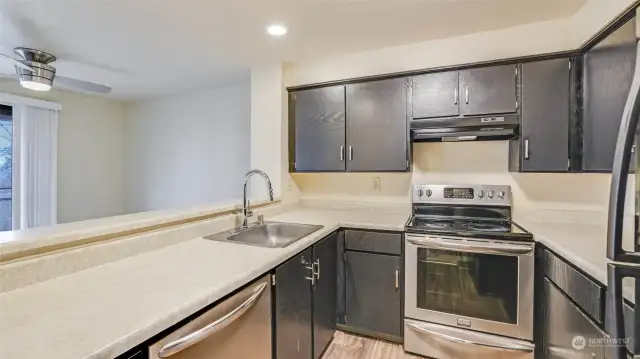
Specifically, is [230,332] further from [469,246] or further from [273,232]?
[469,246]

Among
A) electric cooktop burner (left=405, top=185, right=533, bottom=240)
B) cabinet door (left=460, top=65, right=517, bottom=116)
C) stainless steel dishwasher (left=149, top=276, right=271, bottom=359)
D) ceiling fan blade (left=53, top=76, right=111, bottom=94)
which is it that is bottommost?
stainless steel dishwasher (left=149, top=276, right=271, bottom=359)

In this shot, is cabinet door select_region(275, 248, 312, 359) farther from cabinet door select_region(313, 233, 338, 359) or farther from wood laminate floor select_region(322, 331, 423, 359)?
wood laminate floor select_region(322, 331, 423, 359)

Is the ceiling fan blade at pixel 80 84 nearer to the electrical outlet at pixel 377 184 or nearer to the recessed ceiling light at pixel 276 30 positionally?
the recessed ceiling light at pixel 276 30

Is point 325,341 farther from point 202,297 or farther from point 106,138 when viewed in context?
point 106,138

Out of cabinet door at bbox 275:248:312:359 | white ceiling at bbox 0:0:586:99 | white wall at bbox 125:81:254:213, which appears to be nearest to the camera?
cabinet door at bbox 275:248:312:359

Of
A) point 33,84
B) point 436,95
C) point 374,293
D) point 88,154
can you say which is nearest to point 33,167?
point 88,154

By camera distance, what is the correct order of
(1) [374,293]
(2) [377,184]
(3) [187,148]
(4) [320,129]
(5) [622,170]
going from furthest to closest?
(3) [187,148], (2) [377,184], (4) [320,129], (1) [374,293], (5) [622,170]

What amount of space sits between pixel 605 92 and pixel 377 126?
1.34 m

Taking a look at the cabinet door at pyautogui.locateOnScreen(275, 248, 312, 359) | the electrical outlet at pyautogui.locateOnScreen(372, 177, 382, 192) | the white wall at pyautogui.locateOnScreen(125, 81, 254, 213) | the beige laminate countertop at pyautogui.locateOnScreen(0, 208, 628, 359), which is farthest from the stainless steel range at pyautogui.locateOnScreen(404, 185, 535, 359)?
the white wall at pyautogui.locateOnScreen(125, 81, 254, 213)

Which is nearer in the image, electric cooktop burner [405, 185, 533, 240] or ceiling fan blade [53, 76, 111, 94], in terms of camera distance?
electric cooktop burner [405, 185, 533, 240]

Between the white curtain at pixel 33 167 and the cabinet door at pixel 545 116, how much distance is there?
4.85m

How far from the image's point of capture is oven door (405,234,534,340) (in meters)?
1.77

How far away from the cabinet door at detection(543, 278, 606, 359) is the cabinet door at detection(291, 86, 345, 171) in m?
1.60

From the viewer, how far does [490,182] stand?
7.67 ft
